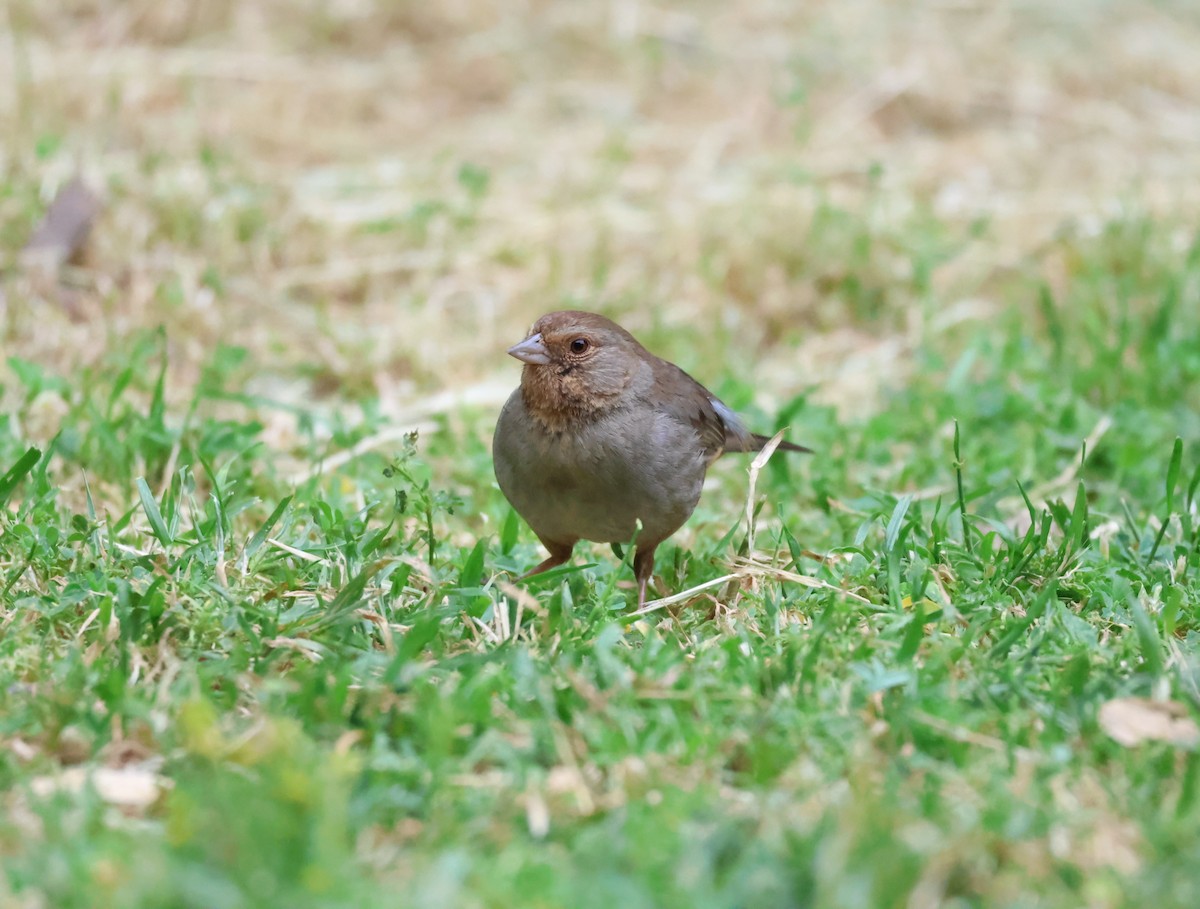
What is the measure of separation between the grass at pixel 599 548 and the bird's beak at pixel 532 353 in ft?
1.60

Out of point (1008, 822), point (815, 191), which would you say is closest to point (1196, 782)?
point (1008, 822)

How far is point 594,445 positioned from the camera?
3.88m

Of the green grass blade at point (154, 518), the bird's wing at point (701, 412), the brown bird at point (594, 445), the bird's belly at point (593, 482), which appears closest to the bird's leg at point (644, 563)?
the brown bird at point (594, 445)

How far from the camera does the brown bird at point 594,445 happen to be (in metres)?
3.87

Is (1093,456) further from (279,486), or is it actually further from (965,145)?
(965,145)

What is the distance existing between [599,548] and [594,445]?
99cm

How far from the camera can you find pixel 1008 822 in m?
2.51

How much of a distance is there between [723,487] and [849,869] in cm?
310

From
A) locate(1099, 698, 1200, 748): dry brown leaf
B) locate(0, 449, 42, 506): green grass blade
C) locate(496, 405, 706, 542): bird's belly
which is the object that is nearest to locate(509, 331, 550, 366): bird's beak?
locate(496, 405, 706, 542): bird's belly

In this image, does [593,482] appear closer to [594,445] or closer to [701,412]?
[594,445]

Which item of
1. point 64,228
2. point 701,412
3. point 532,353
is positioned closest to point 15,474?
point 532,353

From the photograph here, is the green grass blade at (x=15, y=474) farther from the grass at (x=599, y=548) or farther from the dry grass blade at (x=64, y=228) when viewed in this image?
the dry grass blade at (x=64, y=228)

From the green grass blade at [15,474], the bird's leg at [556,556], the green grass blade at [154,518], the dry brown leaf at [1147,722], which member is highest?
Result: the green grass blade at [15,474]

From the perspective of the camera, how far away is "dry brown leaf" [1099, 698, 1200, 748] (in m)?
2.85
